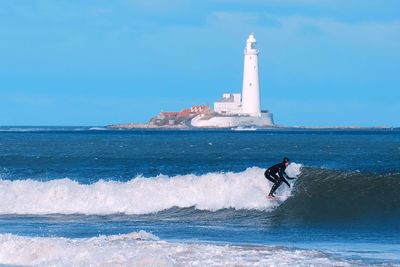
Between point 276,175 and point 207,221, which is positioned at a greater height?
point 276,175

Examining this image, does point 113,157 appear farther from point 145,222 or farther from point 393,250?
point 393,250

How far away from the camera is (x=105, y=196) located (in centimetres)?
2398

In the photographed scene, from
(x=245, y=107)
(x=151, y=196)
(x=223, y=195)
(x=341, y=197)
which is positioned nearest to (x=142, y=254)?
(x=223, y=195)

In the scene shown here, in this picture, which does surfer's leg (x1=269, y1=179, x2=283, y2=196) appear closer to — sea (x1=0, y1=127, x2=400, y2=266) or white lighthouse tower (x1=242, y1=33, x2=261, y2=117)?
sea (x1=0, y1=127, x2=400, y2=266)

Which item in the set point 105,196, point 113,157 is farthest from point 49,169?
point 105,196

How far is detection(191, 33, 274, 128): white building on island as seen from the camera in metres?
110

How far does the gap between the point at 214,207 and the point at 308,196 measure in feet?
8.27

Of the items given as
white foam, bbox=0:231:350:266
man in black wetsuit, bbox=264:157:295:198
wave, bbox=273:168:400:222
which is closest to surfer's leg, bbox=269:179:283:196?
man in black wetsuit, bbox=264:157:295:198

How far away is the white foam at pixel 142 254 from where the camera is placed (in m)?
13.2

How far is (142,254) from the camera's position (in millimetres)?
13344

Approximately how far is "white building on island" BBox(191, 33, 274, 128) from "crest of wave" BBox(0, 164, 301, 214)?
282ft

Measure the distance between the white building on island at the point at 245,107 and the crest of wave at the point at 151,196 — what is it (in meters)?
85.9

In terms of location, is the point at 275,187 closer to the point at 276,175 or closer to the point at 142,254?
the point at 276,175

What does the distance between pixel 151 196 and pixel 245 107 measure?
9946cm
